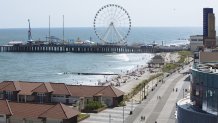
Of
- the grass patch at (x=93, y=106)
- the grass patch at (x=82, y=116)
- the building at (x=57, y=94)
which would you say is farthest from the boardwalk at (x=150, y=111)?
the building at (x=57, y=94)

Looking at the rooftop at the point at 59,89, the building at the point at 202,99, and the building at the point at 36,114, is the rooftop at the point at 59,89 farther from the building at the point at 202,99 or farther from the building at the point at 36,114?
the building at the point at 202,99

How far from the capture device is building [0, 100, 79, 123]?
4300 cm

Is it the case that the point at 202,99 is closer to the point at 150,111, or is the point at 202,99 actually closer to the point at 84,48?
the point at 150,111

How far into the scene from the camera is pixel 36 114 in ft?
143

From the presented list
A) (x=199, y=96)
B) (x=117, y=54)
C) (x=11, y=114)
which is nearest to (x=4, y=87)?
(x=11, y=114)

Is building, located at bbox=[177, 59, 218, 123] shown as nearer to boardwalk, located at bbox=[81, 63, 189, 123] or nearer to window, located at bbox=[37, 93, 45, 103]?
boardwalk, located at bbox=[81, 63, 189, 123]

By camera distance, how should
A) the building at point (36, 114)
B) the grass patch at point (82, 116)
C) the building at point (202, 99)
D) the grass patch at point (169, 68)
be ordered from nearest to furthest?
the building at point (202, 99) → the building at point (36, 114) → the grass patch at point (82, 116) → the grass patch at point (169, 68)

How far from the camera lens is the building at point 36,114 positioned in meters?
43.0

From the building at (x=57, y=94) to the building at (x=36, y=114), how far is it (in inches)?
372

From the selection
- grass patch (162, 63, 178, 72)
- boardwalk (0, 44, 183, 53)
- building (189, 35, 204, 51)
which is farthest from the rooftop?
boardwalk (0, 44, 183, 53)

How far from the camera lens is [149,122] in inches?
1764

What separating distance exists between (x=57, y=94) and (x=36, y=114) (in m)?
11.2

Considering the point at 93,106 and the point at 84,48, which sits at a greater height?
the point at 84,48

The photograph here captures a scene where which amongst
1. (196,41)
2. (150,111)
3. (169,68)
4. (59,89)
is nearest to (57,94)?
(59,89)
